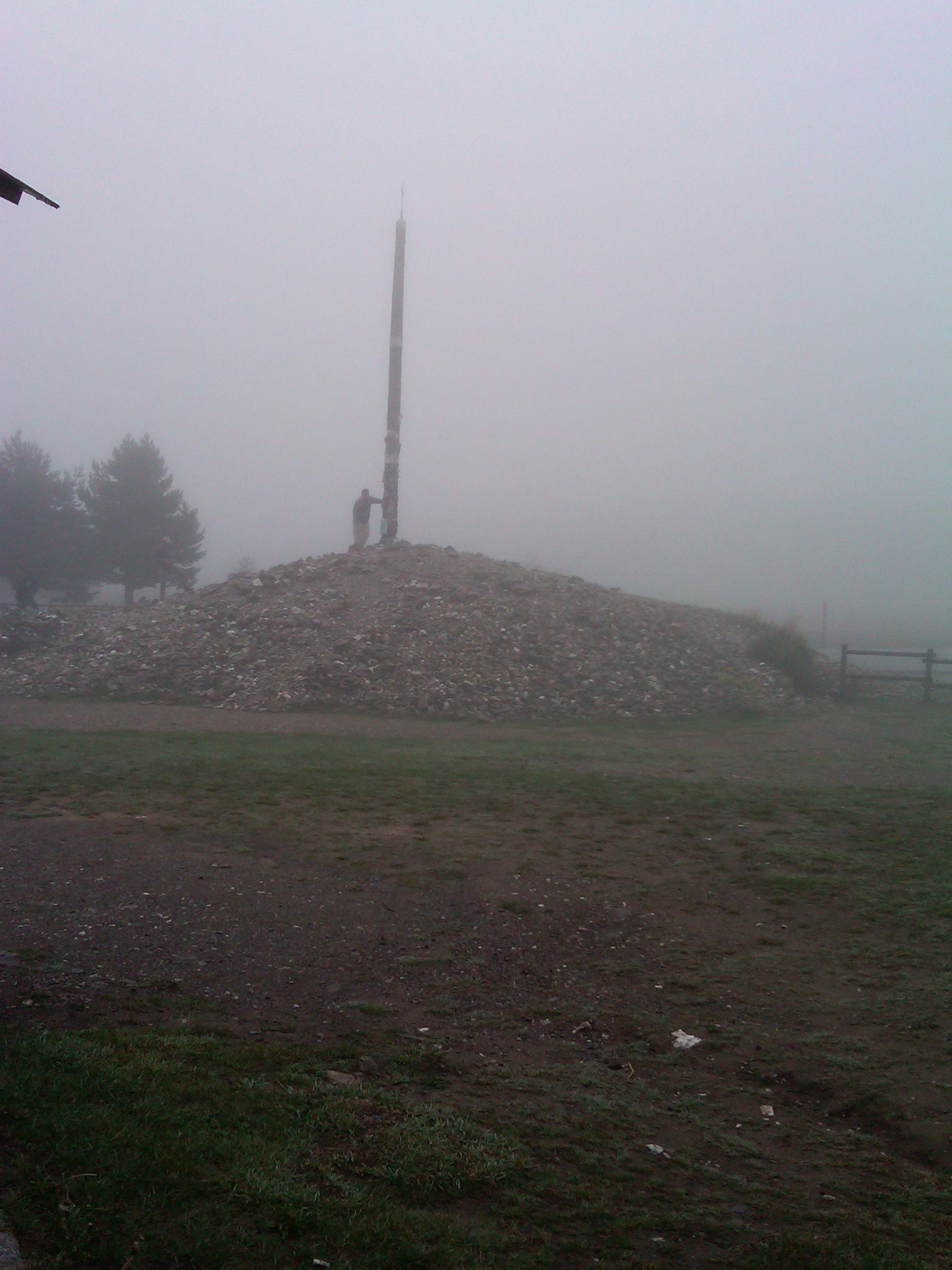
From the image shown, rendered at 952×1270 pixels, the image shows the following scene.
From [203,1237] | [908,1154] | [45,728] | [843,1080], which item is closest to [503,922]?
[843,1080]

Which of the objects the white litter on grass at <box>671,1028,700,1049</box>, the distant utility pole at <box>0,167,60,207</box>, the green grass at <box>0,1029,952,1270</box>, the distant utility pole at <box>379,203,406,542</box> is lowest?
the white litter on grass at <box>671,1028,700,1049</box>

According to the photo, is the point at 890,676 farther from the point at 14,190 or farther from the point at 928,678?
the point at 14,190

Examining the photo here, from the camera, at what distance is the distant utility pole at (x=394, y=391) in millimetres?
30250

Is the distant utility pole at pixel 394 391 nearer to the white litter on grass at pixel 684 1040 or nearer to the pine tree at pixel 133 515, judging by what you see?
the pine tree at pixel 133 515

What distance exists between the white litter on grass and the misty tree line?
41.7 meters

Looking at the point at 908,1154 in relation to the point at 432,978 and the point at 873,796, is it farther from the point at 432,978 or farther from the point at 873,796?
the point at 873,796

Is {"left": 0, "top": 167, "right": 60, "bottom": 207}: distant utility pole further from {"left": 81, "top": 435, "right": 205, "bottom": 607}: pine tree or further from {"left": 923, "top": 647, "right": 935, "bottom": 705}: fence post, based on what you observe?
{"left": 81, "top": 435, "right": 205, "bottom": 607}: pine tree

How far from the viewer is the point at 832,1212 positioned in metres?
3.84

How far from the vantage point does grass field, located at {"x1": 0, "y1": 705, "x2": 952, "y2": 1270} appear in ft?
11.4

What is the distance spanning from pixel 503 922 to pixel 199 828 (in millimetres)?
3458

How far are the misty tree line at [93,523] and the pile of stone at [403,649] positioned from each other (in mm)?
20959

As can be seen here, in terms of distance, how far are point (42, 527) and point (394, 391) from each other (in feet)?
78.9

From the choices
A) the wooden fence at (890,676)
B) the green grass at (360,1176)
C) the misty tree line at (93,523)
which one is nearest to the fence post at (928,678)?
the wooden fence at (890,676)

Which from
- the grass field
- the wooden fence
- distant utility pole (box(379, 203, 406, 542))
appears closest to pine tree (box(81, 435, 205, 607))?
distant utility pole (box(379, 203, 406, 542))
